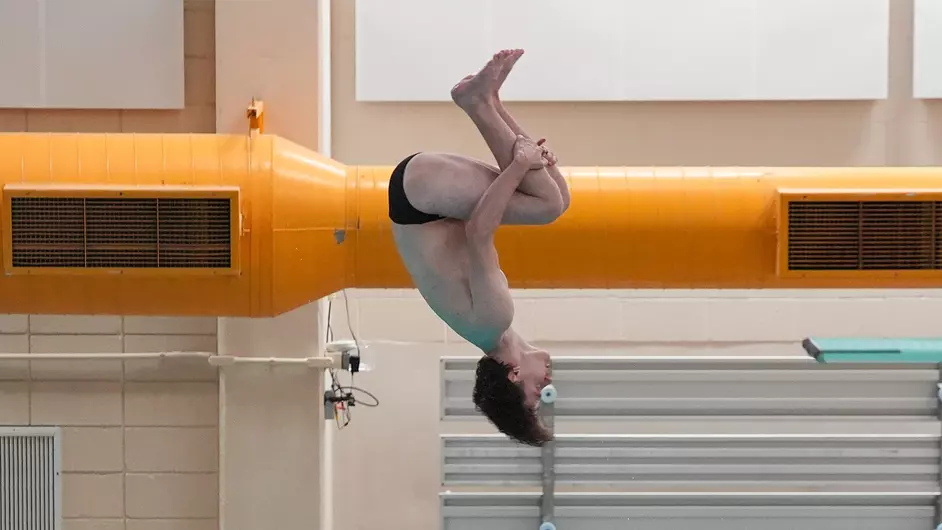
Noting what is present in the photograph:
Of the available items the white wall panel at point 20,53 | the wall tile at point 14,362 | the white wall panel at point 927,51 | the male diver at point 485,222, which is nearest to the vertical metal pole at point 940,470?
the white wall panel at point 927,51

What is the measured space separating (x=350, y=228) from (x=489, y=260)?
0.77 m

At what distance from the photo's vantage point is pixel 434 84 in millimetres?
3777

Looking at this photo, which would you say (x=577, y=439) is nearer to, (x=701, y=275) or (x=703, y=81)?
(x=701, y=275)

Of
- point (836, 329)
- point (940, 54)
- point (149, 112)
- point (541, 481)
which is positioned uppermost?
point (940, 54)

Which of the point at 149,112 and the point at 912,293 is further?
the point at 912,293

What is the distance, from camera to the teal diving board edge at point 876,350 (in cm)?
357

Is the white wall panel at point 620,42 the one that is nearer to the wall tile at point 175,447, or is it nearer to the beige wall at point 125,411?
the beige wall at point 125,411

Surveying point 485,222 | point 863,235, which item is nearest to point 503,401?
point 485,222

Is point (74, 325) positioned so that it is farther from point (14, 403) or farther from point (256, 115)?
point (256, 115)

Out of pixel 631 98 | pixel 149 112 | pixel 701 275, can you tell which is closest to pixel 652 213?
pixel 701 275

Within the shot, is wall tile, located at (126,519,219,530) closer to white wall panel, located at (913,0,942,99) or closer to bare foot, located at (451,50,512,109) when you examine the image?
bare foot, located at (451,50,512,109)

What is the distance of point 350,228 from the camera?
2717 mm

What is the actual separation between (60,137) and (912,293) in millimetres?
3552

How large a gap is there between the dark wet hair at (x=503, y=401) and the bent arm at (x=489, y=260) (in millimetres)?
68
